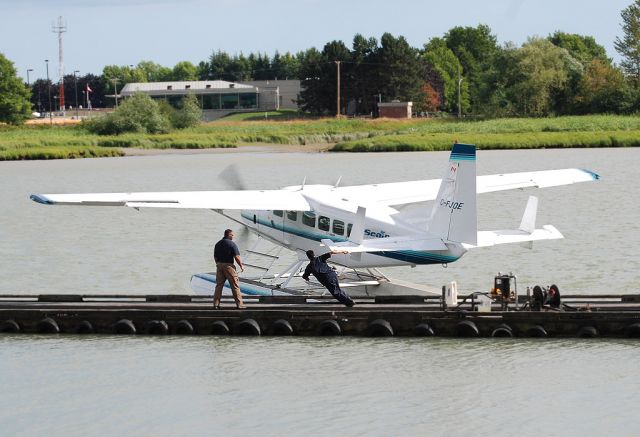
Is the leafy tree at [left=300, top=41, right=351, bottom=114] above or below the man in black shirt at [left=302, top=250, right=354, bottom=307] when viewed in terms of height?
above

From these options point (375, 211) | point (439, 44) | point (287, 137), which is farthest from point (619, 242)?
point (439, 44)

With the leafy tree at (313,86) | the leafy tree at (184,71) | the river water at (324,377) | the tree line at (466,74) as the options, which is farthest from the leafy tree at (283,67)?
the river water at (324,377)

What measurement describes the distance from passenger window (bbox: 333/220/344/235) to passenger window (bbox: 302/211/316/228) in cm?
47

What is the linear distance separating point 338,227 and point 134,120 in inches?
2433

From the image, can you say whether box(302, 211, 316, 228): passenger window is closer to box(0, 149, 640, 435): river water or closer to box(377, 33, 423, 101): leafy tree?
box(0, 149, 640, 435): river water

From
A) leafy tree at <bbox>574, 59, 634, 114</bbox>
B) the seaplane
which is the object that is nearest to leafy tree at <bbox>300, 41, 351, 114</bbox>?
leafy tree at <bbox>574, 59, 634, 114</bbox>

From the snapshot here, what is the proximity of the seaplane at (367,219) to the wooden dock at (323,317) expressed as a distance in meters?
0.78

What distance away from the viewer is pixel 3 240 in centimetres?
3173

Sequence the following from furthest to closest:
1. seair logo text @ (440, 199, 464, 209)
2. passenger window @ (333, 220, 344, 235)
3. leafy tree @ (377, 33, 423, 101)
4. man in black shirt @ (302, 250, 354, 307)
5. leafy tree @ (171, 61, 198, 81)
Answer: leafy tree @ (171, 61, 198, 81) < leafy tree @ (377, 33, 423, 101) < passenger window @ (333, 220, 344, 235) < man in black shirt @ (302, 250, 354, 307) < seair logo text @ (440, 199, 464, 209)

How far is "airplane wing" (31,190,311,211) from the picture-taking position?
18453mm

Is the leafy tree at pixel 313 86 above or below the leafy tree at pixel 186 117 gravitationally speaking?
above

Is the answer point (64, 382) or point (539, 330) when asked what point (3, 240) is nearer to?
point (64, 382)

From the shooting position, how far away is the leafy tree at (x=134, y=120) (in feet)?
257

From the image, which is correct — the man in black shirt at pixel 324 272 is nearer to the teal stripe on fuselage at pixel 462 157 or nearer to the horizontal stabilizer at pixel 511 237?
the horizontal stabilizer at pixel 511 237
